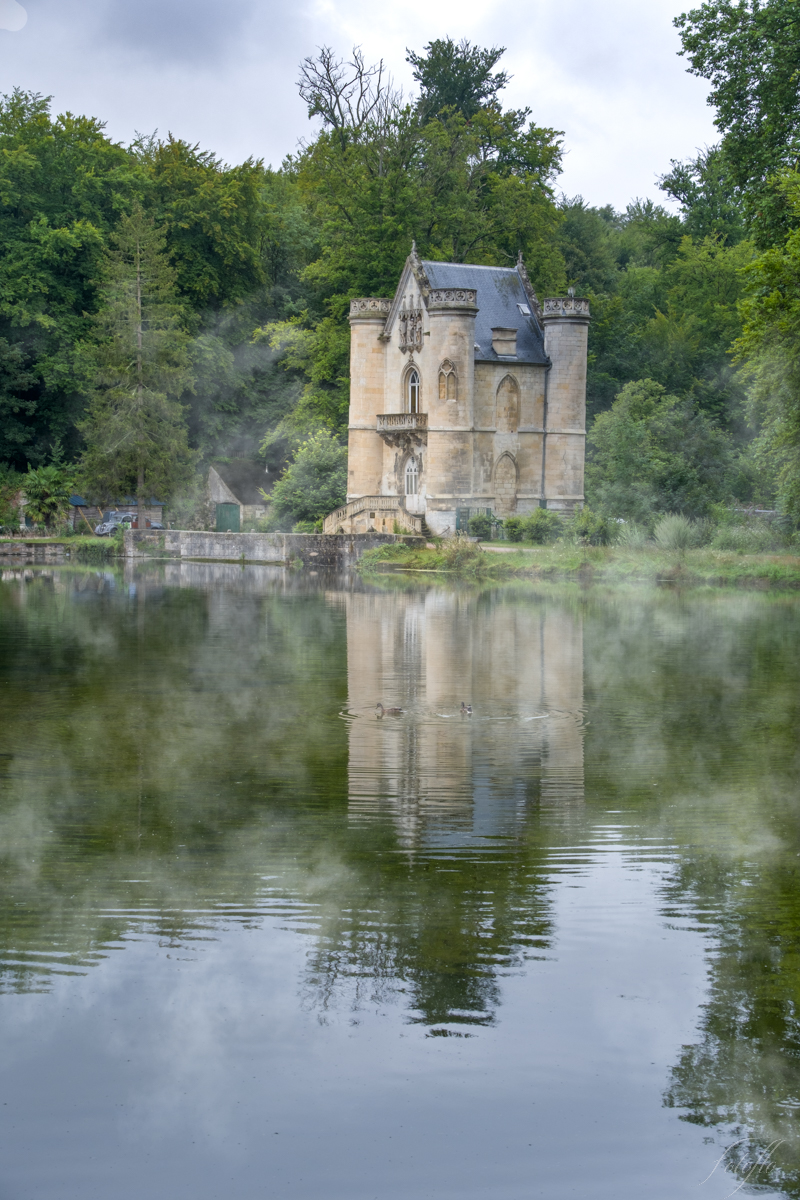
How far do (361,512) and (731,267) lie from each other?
2374 cm

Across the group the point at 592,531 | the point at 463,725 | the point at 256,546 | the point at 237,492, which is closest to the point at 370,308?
the point at 256,546

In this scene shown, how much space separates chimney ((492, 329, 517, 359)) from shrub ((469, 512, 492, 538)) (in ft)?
26.3

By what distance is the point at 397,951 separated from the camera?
703 cm

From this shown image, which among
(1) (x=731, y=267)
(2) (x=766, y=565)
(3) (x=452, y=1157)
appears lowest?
(3) (x=452, y=1157)

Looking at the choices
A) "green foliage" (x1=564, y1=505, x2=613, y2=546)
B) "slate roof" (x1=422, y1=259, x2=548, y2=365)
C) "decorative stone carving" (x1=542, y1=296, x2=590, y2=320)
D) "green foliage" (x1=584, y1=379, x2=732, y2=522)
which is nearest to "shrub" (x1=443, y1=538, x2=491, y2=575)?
"green foliage" (x1=564, y1=505, x2=613, y2=546)

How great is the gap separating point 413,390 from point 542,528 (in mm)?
10352

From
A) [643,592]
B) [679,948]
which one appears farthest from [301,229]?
[679,948]

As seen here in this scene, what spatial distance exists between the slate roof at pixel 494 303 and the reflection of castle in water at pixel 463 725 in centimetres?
2707

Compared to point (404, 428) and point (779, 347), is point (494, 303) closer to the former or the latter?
point (404, 428)

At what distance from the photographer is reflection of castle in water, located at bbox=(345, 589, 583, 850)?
33.8ft

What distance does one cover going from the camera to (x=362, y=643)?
22297mm

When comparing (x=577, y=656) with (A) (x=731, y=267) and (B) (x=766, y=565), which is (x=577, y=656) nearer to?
(B) (x=766, y=565)

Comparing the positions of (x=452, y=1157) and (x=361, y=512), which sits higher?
(x=361, y=512)

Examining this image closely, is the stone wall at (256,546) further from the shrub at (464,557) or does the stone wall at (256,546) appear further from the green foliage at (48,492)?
the green foliage at (48,492)
